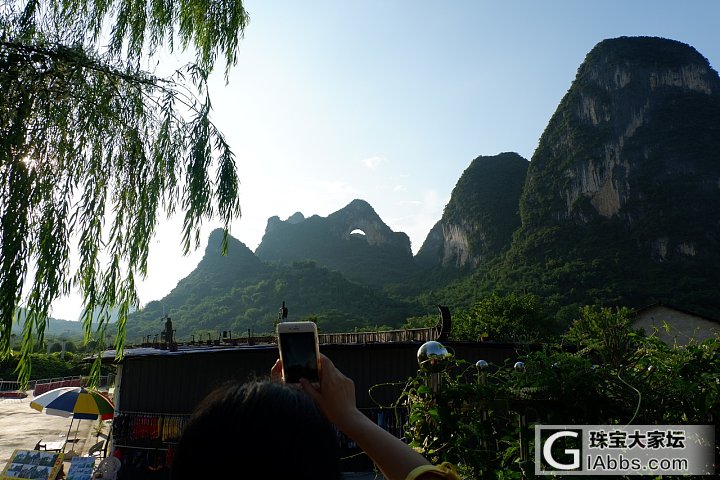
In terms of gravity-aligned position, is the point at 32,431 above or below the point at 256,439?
below

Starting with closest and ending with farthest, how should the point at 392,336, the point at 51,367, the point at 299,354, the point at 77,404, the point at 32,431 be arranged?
1. the point at 299,354
2. the point at 77,404
3. the point at 392,336
4. the point at 32,431
5. the point at 51,367

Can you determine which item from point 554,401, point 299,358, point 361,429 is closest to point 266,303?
point 554,401

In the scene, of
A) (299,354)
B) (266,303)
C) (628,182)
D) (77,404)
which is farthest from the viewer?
(266,303)

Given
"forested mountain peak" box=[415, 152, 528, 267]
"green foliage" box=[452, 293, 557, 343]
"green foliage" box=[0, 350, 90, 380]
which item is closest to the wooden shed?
"green foliage" box=[452, 293, 557, 343]

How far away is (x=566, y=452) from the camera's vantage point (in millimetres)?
2414

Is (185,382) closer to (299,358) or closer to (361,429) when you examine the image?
(299,358)

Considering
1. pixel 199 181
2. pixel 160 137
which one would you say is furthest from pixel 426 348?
pixel 160 137

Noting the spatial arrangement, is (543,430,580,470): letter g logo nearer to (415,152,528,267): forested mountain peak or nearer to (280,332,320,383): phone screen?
(280,332,320,383): phone screen

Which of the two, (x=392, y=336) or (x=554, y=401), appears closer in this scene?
(x=554, y=401)

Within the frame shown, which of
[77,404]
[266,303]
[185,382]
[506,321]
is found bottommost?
[77,404]

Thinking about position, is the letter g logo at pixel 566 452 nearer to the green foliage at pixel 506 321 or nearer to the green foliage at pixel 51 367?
the green foliage at pixel 506 321

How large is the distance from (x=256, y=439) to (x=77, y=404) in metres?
14.1

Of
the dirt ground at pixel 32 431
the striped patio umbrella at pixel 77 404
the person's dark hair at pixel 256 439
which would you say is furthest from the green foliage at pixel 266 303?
the person's dark hair at pixel 256 439

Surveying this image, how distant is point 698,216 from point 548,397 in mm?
93057
